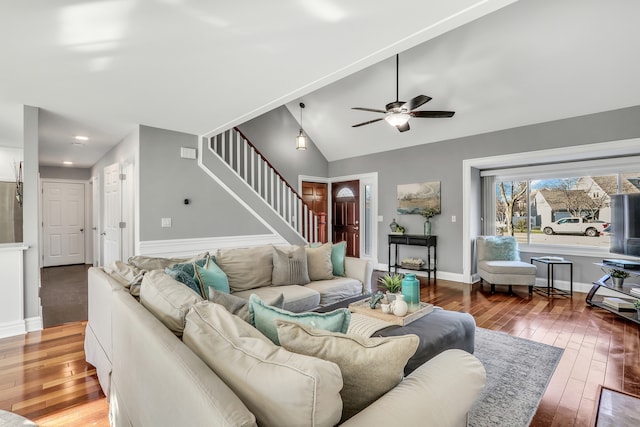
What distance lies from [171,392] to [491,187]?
6.29 meters

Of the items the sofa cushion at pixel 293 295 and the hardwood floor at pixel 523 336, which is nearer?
the hardwood floor at pixel 523 336

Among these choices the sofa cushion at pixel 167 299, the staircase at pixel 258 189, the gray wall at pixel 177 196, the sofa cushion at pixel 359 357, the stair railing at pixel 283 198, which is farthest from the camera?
the stair railing at pixel 283 198

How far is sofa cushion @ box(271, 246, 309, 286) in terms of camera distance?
3324mm

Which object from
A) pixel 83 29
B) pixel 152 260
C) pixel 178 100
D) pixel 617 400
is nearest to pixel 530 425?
pixel 617 400

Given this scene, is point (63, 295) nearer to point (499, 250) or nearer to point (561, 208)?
point (499, 250)

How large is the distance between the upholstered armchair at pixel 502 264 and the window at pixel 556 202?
0.56 metres

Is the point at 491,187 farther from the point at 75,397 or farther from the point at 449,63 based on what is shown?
the point at 75,397

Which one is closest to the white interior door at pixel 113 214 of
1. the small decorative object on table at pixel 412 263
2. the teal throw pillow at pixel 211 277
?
the teal throw pillow at pixel 211 277

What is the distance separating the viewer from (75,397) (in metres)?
2.17

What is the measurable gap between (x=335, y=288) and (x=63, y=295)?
4.25m

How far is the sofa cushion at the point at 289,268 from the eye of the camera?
3324 millimetres

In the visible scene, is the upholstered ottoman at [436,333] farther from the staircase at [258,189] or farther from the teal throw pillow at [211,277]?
the staircase at [258,189]

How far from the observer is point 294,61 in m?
2.58

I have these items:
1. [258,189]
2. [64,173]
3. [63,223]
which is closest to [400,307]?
[258,189]
